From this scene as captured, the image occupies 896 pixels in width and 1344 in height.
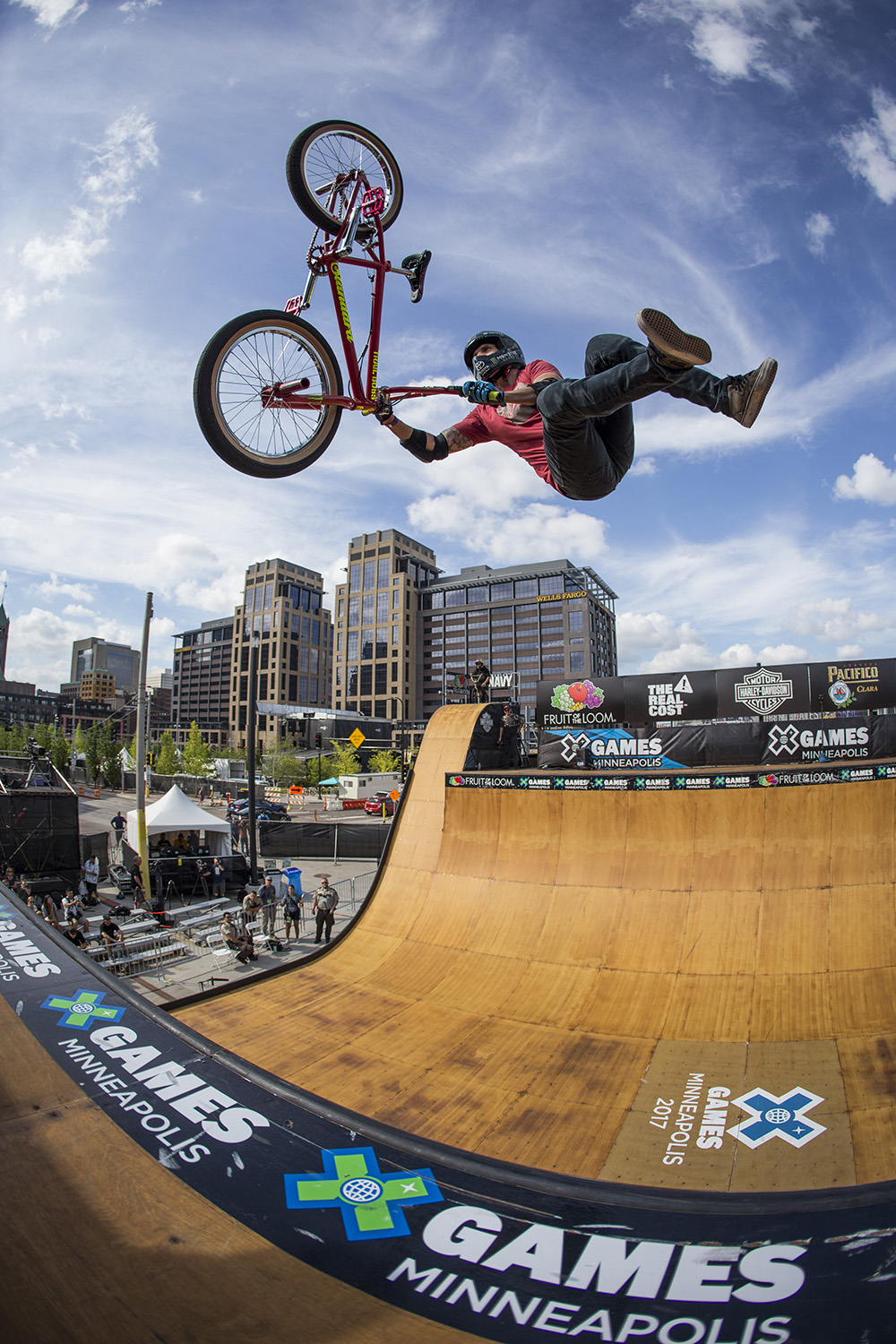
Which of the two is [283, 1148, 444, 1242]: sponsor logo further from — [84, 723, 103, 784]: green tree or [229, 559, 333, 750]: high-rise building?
[229, 559, 333, 750]: high-rise building

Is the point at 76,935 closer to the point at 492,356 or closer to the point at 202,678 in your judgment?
the point at 492,356

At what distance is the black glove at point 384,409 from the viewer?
215 inches

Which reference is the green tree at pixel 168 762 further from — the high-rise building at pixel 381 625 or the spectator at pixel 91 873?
the high-rise building at pixel 381 625

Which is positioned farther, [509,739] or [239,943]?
[509,739]

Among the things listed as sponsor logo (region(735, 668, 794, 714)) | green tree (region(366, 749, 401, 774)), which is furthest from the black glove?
green tree (region(366, 749, 401, 774))

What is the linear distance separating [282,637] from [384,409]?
126 metres

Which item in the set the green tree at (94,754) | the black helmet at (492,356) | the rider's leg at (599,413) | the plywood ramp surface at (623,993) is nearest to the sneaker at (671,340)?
the rider's leg at (599,413)

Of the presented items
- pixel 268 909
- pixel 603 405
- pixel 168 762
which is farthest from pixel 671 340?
pixel 168 762

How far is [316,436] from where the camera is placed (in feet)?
20.3

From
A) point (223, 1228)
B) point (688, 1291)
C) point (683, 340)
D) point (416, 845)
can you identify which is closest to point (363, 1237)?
point (223, 1228)

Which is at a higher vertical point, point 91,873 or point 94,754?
point 94,754

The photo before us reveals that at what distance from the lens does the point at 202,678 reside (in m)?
168

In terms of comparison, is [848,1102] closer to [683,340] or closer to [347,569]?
[683,340]

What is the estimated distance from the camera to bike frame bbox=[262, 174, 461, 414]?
18.3 ft
